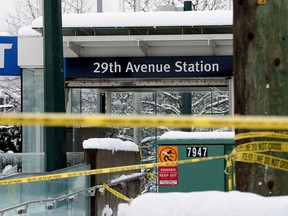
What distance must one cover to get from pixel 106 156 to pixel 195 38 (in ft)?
22.1

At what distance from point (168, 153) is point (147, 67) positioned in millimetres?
8751

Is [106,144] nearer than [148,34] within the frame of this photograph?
Yes

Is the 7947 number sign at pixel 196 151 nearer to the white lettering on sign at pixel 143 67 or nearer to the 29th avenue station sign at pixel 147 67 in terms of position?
the 29th avenue station sign at pixel 147 67

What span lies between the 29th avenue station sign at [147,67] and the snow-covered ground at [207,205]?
14.4m

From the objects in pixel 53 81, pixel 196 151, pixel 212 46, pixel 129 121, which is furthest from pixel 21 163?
pixel 129 121

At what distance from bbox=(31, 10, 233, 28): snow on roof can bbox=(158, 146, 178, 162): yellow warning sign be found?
7796mm

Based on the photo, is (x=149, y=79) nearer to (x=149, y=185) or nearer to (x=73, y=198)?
(x=73, y=198)

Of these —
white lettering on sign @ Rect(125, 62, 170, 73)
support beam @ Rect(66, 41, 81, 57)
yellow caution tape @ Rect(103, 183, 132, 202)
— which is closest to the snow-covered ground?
yellow caution tape @ Rect(103, 183, 132, 202)

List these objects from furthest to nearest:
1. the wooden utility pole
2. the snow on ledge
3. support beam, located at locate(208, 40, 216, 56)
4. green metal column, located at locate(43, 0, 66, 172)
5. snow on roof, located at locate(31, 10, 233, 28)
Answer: the snow on ledge
support beam, located at locate(208, 40, 216, 56)
snow on roof, located at locate(31, 10, 233, 28)
green metal column, located at locate(43, 0, 66, 172)
the wooden utility pole

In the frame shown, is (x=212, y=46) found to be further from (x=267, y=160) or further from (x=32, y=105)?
(x=267, y=160)

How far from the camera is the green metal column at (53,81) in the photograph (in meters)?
12.6

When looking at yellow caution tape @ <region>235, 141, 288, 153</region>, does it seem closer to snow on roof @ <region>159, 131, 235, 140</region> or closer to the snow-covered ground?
the snow-covered ground

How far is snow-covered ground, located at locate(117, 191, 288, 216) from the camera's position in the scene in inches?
121

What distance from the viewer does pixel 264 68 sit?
392 cm
